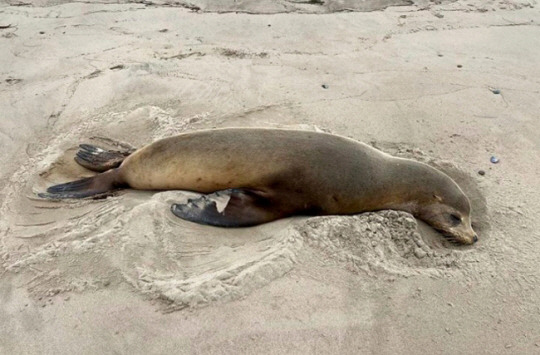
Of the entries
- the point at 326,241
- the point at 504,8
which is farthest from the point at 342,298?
the point at 504,8

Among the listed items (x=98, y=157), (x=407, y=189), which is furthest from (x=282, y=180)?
(x=98, y=157)

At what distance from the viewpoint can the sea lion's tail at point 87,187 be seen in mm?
3608

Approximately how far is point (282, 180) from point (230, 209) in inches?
16.9

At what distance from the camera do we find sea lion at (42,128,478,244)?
3301 millimetres

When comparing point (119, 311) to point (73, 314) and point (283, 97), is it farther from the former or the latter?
point (283, 97)

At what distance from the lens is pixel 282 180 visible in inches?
132

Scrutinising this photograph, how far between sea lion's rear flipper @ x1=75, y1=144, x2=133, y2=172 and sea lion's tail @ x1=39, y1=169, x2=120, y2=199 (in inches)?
7.2

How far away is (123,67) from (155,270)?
3.31 meters

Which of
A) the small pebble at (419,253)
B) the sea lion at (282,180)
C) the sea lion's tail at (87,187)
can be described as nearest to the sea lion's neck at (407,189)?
the sea lion at (282,180)

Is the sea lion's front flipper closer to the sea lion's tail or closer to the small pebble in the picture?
the sea lion's tail

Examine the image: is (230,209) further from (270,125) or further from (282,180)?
(270,125)

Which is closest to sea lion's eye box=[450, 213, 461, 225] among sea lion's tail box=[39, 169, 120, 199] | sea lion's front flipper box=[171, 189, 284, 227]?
sea lion's front flipper box=[171, 189, 284, 227]

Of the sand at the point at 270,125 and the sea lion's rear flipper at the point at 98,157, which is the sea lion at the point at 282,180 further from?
the sea lion's rear flipper at the point at 98,157

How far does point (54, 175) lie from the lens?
3896 mm
